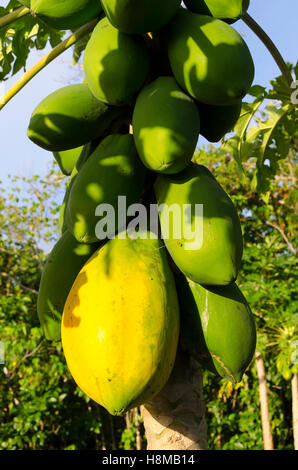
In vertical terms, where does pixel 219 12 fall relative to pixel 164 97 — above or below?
above

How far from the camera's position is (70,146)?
125 centimetres

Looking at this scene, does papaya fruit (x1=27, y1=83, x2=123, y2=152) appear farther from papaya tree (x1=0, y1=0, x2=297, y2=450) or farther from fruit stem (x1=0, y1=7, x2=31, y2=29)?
fruit stem (x1=0, y1=7, x2=31, y2=29)

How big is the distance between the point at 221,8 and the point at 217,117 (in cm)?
26

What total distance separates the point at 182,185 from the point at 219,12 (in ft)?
1.52

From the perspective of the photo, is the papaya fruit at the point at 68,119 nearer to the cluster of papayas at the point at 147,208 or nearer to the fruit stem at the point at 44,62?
the cluster of papayas at the point at 147,208

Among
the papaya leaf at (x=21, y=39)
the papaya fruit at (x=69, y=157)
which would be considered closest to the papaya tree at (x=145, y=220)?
the papaya fruit at (x=69, y=157)

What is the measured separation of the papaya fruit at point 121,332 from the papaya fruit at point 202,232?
0.08 metres

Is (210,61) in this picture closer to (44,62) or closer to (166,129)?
(166,129)

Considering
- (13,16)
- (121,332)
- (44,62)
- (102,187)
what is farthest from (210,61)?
(13,16)

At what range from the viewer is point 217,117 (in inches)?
48.0

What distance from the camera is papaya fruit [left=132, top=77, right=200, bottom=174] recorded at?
1.04m

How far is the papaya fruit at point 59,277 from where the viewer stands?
1176mm
